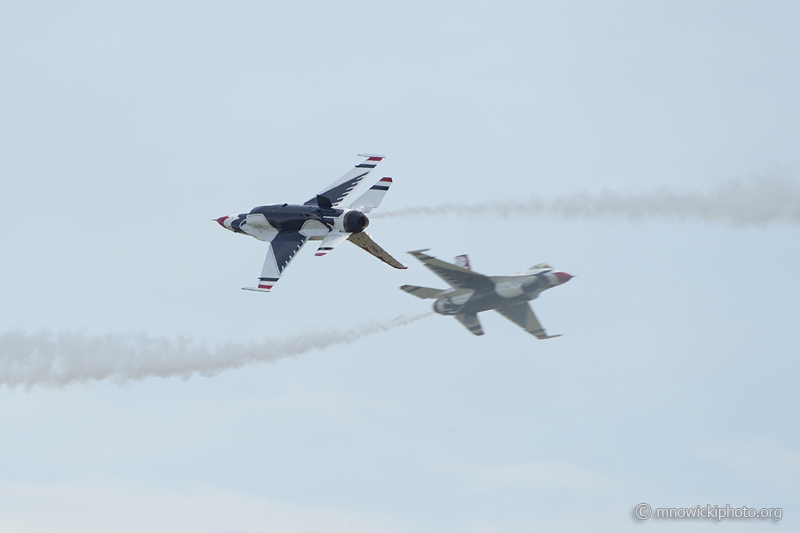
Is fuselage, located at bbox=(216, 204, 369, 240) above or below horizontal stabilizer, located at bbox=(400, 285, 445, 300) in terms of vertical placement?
above

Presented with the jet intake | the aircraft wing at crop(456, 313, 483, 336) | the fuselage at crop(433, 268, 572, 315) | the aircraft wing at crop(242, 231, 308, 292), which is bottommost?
the aircraft wing at crop(456, 313, 483, 336)

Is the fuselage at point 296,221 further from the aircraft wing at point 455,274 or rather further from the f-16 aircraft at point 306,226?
the aircraft wing at point 455,274

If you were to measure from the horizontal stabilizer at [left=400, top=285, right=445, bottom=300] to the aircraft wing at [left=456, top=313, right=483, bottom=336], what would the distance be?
223 cm

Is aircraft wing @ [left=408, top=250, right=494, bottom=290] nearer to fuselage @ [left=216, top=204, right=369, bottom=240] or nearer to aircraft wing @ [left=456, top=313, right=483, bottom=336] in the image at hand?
aircraft wing @ [left=456, top=313, right=483, bottom=336]

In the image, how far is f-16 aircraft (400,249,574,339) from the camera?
61.7 metres

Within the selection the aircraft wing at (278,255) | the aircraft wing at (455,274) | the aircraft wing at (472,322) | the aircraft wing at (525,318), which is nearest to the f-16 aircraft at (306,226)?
the aircraft wing at (278,255)

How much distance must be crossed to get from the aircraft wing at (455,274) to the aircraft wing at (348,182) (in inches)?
217

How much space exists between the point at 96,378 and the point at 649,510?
3368 centimetres

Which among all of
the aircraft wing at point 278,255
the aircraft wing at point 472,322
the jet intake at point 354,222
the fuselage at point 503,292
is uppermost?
the jet intake at point 354,222

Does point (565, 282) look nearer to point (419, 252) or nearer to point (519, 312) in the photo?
point (519, 312)

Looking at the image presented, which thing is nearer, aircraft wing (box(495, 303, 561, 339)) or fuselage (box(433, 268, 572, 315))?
fuselage (box(433, 268, 572, 315))

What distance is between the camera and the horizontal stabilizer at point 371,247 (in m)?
58.0

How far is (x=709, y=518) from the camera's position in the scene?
1811 inches

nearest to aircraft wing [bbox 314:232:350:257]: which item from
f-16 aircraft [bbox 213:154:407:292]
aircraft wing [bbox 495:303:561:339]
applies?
f-16 aircraft [bbox 213:154:407:292]
